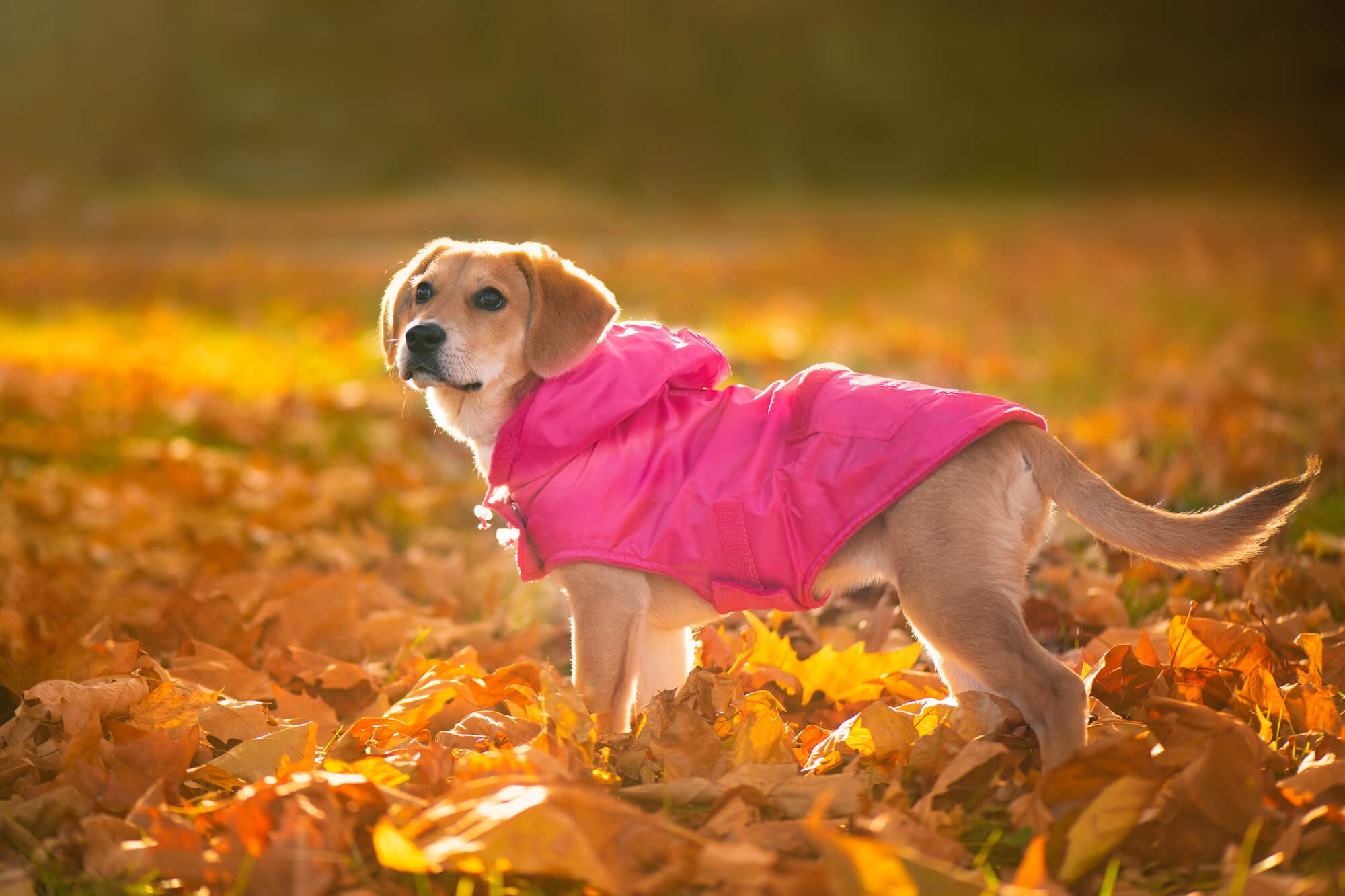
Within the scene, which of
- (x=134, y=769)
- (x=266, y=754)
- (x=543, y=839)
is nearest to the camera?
(x=543, y=839)

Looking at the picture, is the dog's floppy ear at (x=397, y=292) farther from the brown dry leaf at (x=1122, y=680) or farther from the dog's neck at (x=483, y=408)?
the brown dry leaf at (x=1122, y=680)

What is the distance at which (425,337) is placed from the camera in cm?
303

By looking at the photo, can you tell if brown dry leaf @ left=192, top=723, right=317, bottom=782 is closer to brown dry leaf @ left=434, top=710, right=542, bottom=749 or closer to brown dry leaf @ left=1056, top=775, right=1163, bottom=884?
brown dry leaf @ left=434, top=710, right=542, bottom=749

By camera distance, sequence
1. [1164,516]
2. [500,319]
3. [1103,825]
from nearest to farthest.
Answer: [1103,825] → [1164,516] → [500,319]

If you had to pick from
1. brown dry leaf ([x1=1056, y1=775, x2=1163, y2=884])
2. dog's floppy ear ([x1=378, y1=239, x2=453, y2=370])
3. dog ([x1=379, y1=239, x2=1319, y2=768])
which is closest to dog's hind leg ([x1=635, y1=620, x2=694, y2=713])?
dog ([x1=379, y1=239, x2=1319, y2=768])

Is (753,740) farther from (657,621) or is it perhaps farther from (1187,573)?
(1187,573)

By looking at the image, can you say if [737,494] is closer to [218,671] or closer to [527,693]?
[527,693]

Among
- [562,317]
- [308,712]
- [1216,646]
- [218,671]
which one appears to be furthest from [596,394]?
[1216,646]

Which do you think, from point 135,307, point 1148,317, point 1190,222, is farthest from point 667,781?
point 1190,222

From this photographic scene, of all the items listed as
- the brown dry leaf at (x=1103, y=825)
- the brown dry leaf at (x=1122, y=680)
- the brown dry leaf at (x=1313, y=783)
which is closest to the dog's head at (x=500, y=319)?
the brown dry leaf at (x=1122, y=680)

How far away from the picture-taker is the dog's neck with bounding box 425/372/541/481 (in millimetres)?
3094

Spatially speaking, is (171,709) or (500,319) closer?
(171,709)

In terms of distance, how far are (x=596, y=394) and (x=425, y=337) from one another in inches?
24.1

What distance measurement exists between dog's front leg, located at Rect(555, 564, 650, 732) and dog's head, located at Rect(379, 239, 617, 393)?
2.11 feet
